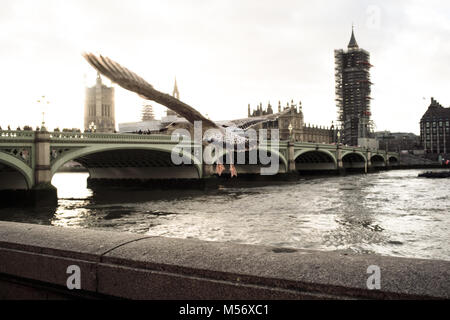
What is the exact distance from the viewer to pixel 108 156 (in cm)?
3572

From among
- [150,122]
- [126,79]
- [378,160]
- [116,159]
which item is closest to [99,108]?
[150,122]

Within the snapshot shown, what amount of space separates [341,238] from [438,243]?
277cm

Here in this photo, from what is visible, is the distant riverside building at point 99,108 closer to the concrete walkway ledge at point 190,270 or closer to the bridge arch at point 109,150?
the bridge arch at point 109,150

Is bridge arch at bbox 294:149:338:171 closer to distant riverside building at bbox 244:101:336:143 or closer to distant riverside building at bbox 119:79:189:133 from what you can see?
distant riverside building at bbox 119:79:189:133

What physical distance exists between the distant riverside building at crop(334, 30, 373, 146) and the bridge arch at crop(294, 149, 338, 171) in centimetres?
7840

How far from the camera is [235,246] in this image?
110 inches

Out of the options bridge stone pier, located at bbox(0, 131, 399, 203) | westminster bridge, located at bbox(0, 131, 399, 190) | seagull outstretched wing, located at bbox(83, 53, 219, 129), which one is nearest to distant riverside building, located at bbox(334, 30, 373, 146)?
bridge stone pier, located at bbox(0, 131, 399, 203)

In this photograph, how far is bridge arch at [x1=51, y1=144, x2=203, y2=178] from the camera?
26.5 meters

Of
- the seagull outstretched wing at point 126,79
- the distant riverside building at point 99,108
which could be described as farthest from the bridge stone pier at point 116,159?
the distant riverside building at point 99,108

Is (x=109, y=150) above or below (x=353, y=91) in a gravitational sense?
below

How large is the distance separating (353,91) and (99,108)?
279 ft

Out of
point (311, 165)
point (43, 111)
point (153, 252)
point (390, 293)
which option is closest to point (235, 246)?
point (153, 252)

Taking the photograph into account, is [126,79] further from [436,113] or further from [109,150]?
[436,113]

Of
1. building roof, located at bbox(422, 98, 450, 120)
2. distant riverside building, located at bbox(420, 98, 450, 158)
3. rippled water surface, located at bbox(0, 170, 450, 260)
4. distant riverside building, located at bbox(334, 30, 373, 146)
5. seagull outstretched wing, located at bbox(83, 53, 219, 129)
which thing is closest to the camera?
seagull outstretched wing, located at bbox(83, 53, 219, 129)
